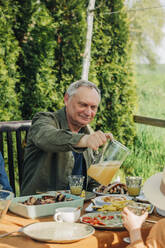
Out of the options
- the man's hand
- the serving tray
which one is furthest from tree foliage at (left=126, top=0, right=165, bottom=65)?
the serving tray

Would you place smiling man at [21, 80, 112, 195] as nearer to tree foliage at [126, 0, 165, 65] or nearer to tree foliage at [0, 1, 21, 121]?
tree foliage at [0, 1, 21, 121]

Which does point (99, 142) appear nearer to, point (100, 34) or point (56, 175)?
point (56, 175)

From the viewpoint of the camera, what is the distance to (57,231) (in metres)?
1.45

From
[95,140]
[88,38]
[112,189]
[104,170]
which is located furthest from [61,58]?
[104,170]

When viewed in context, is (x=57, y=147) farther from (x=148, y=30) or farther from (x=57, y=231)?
(x=148, y=30)

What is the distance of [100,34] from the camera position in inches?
214

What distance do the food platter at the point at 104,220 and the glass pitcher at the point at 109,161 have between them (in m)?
0.20

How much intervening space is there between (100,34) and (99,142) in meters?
3.85

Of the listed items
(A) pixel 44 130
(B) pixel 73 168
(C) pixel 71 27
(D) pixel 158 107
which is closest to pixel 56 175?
(B) pixel 73 168

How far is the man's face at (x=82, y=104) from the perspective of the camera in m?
2.52

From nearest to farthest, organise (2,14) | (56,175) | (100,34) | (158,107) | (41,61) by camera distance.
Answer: (56,175) < (2,14) < (41,61) < (100,34) < (158,107)

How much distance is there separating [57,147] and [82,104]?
0.55 m

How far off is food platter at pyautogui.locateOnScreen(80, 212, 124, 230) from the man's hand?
1.17ft

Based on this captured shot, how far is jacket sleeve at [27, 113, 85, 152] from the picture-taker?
2.02 metres
